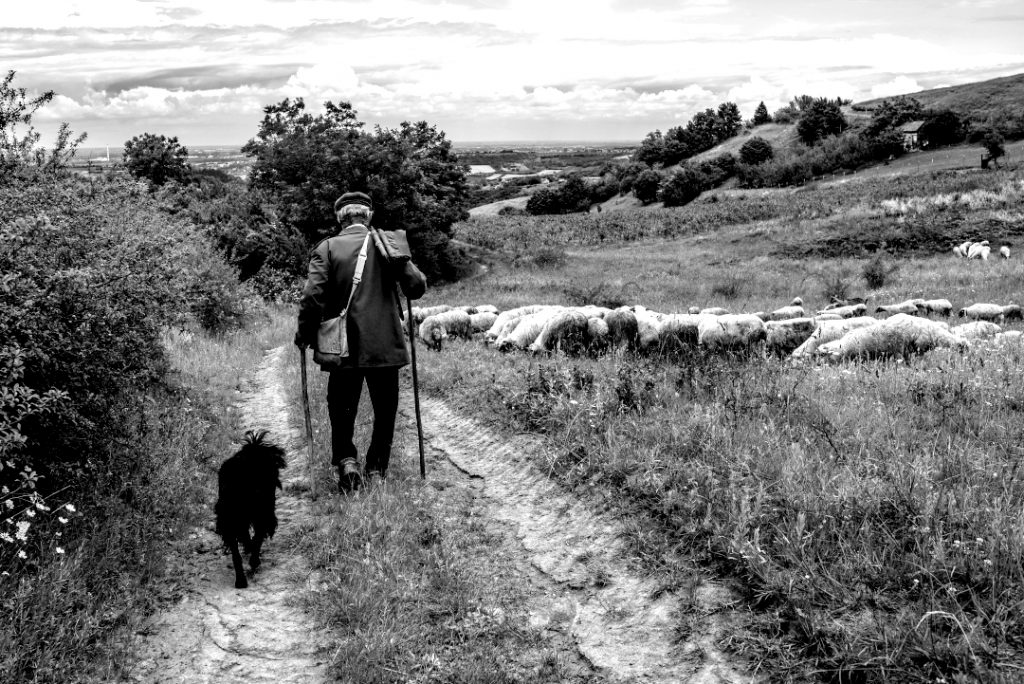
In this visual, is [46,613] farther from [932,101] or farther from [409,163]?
[932,101]

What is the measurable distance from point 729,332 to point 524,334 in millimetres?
3473

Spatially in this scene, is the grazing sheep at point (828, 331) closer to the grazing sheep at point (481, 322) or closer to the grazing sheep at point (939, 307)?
the grazing sheep at point (939, 307)

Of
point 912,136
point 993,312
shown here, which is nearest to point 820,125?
point 912,136

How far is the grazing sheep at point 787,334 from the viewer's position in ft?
38.6

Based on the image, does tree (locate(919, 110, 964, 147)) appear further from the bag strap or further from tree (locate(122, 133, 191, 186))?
the bag strap

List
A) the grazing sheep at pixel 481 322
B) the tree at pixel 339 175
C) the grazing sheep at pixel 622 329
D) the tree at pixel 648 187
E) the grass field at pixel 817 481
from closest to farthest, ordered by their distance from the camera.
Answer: the grass field at pixel 817 481 → the grazing sheep at pixel 622 329 → the grazing sheep at pixel 481 322 → the tree at pixel 339 175 → the tree at pixel 648 187

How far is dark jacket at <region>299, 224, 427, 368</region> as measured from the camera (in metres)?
6.63

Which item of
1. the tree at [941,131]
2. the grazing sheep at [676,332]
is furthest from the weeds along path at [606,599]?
the tree at [941,131]

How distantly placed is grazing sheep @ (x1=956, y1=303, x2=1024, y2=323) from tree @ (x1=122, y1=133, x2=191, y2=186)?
153 ft

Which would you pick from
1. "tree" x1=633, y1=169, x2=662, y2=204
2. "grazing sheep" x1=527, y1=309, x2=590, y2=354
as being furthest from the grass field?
"tree" x1=633, y1=169, x2=662, y2=204

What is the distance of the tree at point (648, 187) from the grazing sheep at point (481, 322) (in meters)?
78.6

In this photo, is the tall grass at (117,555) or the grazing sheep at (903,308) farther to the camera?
the grazing sheep at (903,308)

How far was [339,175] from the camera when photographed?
34938 mm

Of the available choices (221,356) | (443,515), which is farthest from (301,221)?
(443,515)
